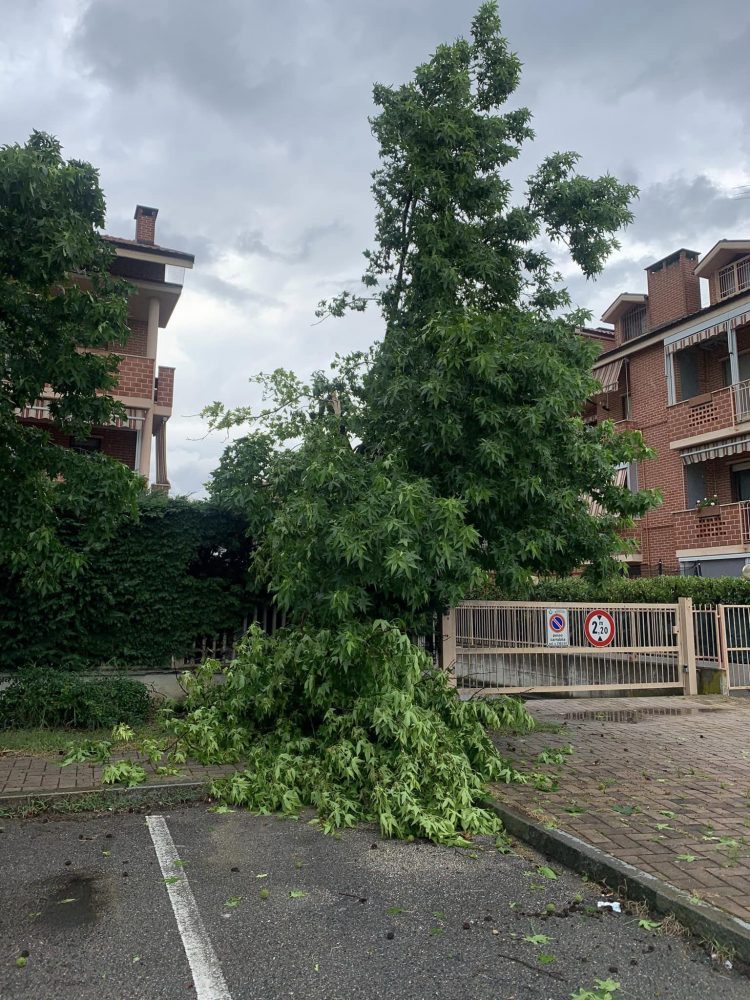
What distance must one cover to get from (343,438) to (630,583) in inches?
410

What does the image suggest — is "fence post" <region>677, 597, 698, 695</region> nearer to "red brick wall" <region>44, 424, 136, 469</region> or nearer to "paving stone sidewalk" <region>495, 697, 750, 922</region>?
"paving stone sidewalk" <region>495, 697, 750, 922</region>

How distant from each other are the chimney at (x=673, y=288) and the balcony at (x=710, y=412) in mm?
3227

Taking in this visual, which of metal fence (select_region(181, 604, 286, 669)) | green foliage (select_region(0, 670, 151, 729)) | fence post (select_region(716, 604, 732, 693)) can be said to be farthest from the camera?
fence post (select_region(716, 604, 732, 693))

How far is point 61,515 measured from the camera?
400 inches

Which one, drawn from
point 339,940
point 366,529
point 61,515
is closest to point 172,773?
point 366,529

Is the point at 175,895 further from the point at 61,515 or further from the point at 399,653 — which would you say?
the point at 61,515

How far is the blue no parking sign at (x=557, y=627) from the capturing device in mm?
11781

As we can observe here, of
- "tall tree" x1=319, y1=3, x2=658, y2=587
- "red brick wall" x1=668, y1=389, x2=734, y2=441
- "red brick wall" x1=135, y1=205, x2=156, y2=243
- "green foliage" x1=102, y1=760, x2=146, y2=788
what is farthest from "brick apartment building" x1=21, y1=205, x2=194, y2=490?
"red brick wall" x1=668, y1=389, x2=734, y2=441

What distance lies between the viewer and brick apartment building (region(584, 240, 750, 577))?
2067 centimetres

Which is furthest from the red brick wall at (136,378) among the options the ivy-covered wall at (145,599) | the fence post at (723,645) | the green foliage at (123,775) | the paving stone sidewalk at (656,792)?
the fence post at (723,645)

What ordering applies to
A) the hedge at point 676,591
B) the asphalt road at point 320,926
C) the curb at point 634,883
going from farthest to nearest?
the hedge at point 676,591, the curb at point 634,883, the asphalt road at point 320,926

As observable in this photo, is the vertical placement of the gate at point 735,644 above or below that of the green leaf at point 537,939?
above

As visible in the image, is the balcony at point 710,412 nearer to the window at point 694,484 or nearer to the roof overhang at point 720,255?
the window at point 694,484

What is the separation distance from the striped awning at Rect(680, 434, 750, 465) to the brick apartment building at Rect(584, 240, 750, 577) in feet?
0.09
